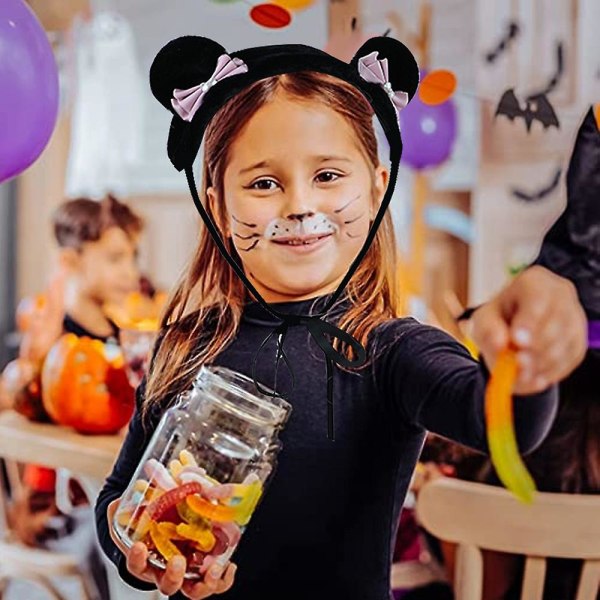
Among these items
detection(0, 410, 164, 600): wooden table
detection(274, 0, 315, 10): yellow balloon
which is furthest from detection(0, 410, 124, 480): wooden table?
detection(274, 0, 315, 10): yellow balloon

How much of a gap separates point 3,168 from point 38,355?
499mm

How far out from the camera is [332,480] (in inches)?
28.8

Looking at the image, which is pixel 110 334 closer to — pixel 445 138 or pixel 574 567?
pixel 445 138

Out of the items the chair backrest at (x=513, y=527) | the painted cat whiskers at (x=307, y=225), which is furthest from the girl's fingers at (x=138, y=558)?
the chair backrest at (x=513, y=527)

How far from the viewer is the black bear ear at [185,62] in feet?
2.40

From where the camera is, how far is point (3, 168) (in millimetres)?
879

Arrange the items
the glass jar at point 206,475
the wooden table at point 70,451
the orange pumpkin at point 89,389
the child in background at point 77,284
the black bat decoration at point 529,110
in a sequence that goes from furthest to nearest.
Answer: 1. the child in background at point 77,284
2. the orange pumpkin at point 89,389
3. the wooden table at point 70,451
4. the black bat decoration at point 529,110
5. the glass jar at point 206,475

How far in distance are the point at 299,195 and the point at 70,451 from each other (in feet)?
1.70

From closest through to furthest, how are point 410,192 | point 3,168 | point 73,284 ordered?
point 3,168 < point 73,284 < point 410,192

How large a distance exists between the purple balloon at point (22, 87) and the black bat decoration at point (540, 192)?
1.53 ft

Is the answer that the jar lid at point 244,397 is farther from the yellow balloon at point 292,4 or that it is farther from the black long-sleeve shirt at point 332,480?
the yellow balloon at point 292,4

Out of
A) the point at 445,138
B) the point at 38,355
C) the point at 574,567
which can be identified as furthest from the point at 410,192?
the point at 574,567

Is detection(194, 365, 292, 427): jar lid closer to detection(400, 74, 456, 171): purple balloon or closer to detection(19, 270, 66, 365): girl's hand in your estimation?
detection(400, 74, 456, 171): purple balloon

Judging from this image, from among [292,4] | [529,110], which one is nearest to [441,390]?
[529,110]
